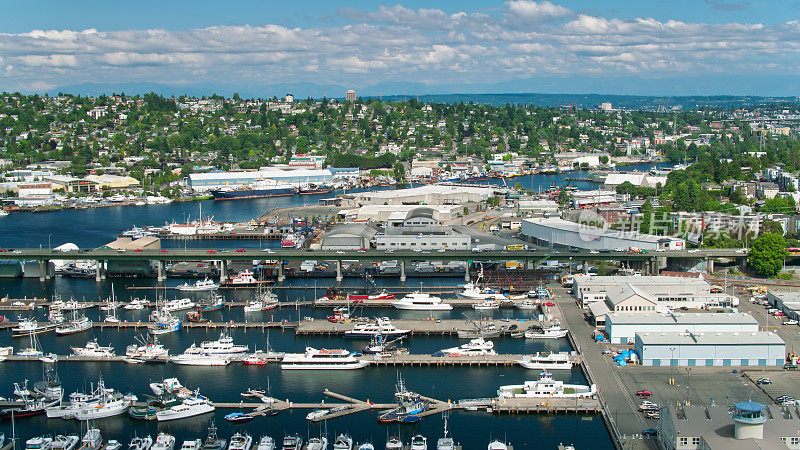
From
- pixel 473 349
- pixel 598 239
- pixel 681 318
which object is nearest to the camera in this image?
pixel 473 349

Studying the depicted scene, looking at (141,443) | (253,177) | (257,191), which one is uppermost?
(253,177)

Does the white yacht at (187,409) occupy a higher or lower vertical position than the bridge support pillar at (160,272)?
lower


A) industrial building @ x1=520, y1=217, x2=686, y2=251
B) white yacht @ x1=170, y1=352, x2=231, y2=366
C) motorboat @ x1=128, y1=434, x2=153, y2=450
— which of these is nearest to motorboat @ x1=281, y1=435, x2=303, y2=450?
motorboat @ x1=128, y1=434, x2=153, y2=450

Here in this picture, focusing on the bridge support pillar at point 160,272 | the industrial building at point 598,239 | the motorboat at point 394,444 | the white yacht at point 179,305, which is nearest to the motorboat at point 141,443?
the motorboat at point 394,444

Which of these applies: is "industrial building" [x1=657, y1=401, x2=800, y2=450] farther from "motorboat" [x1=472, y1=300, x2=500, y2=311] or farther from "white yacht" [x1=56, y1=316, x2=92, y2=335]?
"white yacht" [x1=56, y1=316, x2=92, y2=335]

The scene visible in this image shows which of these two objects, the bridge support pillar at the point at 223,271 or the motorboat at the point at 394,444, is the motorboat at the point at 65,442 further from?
the bridge support pillar at the point at 223,271

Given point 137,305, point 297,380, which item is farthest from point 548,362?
point 137,305

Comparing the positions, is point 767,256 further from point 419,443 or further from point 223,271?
point 223,271
